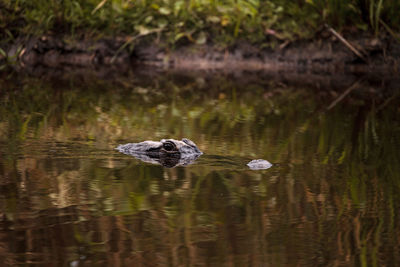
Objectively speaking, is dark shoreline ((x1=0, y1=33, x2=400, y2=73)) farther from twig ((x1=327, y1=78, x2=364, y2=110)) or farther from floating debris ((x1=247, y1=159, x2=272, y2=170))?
floating debris ((x1=247, y1=159, x2=272, y2=170))

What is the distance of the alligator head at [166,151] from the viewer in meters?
3.96

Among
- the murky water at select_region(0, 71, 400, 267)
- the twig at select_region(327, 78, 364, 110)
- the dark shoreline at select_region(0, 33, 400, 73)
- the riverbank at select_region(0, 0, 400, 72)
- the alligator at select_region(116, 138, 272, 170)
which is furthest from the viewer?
the riverbank at select_region(0, 0, 400, 72)

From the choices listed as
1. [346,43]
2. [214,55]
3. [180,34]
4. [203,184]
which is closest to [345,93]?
[346,43]

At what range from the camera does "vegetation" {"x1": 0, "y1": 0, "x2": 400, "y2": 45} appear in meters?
9.45

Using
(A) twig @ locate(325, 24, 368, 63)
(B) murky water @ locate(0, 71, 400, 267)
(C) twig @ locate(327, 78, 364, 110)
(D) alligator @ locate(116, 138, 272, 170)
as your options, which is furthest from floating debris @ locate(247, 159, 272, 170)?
(A) twig @ locate(325, 24, 368, 63)

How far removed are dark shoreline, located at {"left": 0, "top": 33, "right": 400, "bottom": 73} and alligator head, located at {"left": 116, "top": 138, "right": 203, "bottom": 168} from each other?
5.34 m

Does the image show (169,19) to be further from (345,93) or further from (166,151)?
(166,151)

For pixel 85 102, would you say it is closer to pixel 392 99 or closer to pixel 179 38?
pixel 392 99

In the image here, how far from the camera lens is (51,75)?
27.2ft

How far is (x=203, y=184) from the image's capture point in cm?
332

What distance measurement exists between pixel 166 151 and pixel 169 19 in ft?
19.7

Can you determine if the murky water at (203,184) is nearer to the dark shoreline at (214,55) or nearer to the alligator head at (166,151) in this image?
the alligator head at (166,151)

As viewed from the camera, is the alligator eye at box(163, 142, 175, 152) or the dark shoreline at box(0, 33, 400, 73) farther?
the dark shoreline at box(0, 33, 400, 73)

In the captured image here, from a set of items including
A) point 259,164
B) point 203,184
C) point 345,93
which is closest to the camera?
point 203,184
